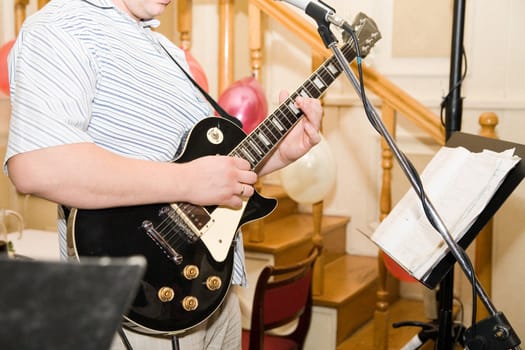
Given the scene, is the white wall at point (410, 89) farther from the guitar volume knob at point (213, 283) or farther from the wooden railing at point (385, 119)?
the guitar volume knob at point (213, 283)

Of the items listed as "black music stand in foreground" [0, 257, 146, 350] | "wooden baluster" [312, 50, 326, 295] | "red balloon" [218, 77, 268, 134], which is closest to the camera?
"black music stand in foreground" [0, 257, 146, 350]

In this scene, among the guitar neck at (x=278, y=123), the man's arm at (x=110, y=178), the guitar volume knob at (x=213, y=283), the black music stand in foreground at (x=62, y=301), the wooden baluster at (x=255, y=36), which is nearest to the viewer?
the black music stand in foreground at (x=62, y=301)

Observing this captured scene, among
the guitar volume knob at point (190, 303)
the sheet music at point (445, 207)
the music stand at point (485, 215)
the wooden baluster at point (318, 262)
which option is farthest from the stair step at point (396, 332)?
the guitar volume knob at point (190, 303)

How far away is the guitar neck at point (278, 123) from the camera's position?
147 cm

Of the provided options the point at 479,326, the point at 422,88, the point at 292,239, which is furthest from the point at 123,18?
the point at 422,88

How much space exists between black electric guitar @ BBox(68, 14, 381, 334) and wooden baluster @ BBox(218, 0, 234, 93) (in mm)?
1748

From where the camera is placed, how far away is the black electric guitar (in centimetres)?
122

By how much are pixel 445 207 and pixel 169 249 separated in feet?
1.96

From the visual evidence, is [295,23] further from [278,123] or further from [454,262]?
[454,262]

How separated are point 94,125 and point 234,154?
0.33 meters

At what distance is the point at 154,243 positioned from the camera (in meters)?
1.28

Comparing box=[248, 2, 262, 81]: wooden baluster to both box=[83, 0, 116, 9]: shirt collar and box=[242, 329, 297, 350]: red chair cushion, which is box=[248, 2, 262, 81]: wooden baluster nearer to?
box=[242, 329, 297, 350]: red chair cushion

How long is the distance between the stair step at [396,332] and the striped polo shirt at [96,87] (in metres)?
1.80

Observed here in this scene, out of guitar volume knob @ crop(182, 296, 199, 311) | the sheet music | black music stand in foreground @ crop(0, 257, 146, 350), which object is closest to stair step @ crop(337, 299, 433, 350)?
the sheet music
